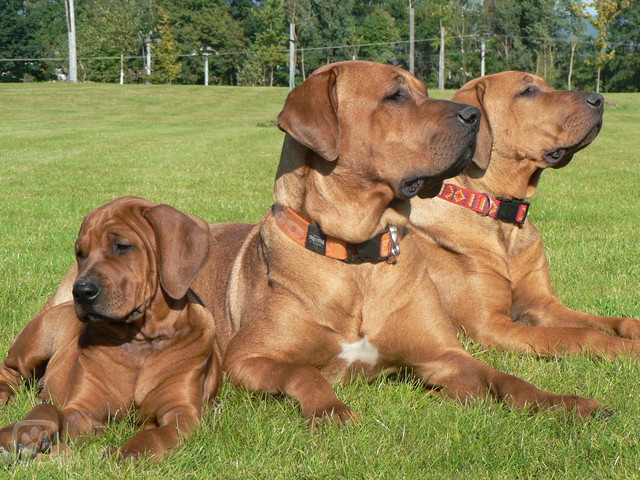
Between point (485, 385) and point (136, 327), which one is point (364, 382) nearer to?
point (485, 385)

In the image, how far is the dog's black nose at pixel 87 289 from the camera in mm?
3172

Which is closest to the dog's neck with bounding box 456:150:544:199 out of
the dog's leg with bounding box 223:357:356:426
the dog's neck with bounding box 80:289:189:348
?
the dog's leg with bounding box 223:357:356:426

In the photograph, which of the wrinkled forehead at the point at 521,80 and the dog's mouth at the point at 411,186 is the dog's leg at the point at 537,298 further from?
the dog's mouth at the point at 411,186

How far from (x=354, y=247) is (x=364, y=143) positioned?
0.52 m

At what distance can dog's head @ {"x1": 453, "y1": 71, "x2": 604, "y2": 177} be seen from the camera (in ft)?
16.2

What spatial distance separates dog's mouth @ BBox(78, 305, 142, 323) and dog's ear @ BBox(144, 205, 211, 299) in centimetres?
16

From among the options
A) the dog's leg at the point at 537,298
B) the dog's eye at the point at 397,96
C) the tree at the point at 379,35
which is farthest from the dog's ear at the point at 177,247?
the tree at the point at 379,35

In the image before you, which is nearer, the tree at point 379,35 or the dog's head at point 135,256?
the dog's head at point 135,256

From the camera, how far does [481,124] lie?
487cm

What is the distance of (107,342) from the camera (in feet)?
11.6

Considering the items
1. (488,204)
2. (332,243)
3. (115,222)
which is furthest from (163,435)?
(488,204)

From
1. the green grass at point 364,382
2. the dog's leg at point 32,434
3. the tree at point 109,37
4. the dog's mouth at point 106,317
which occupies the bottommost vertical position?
the green grass at point 364,382

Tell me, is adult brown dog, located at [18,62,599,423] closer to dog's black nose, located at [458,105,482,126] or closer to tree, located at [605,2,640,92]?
dog's black nose, located at [458,105,482,126]

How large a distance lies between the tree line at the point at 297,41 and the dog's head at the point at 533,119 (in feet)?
199
